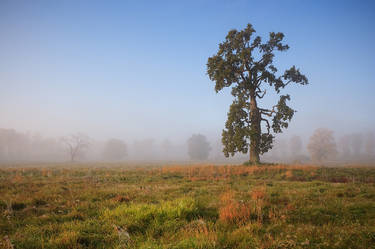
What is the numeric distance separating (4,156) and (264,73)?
153 metres

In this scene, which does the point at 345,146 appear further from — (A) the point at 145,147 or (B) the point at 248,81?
(A) the point at 145,147

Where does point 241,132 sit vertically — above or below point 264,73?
below

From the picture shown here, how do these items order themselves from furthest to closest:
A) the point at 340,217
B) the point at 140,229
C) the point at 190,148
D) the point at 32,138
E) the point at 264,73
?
the point at 32,138 → the point at 190,148 → the point at 264,73 → the point at 340,217 → the point at 140,229

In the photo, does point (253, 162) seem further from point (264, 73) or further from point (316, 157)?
point (316, 157)

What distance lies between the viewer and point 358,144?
123 m

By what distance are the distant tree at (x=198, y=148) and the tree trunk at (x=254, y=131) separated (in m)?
81.6

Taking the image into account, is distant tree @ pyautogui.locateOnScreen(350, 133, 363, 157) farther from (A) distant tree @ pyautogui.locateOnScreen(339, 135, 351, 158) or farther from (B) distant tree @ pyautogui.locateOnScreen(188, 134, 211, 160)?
(B) distant tree @ pyautogui.locateOnScreen(188, 134, 211, 160)

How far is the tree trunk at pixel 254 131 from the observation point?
72.1ft

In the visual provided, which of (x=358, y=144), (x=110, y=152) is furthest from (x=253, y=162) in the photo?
(x=358, y=144)

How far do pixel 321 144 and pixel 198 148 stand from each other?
180ft

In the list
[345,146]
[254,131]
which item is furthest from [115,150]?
[345,146]

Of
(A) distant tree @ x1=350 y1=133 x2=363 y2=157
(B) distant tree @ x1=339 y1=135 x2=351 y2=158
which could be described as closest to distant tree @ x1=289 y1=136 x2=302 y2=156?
(B) distant tree @ x1=339 y1=135 x2=351 y2=158

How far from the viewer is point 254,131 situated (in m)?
21.7

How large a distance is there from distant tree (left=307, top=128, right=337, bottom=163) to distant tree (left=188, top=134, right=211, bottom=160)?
4754 cm
